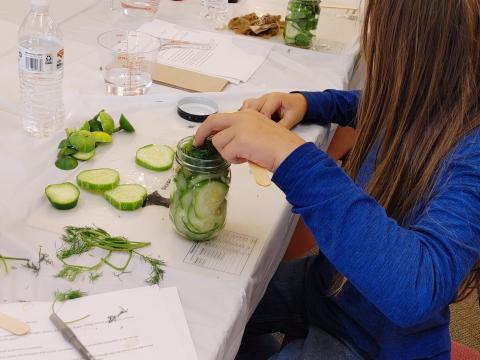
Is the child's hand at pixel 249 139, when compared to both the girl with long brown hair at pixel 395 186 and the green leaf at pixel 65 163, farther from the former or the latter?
the green leaf at pixel 65 163

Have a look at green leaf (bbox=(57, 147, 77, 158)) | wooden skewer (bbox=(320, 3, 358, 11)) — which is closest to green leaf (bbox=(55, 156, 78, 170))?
green leaf (bbox=(57, 147, 77, 158))

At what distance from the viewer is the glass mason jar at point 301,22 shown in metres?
1.66

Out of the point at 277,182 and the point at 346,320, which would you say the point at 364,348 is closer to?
the point at 346,320

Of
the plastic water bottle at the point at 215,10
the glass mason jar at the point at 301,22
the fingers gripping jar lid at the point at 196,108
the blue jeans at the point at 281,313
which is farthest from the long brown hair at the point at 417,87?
the plastic water bottle at the point at 215,10

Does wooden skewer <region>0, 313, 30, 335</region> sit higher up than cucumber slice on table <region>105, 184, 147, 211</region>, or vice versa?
cucumber slice on table <region>105, 184, 147, 211</region>

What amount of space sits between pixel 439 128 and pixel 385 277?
0.28 m

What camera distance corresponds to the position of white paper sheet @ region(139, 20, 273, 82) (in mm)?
1514

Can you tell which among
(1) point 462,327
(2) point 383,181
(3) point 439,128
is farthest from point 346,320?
(1) point 462,327

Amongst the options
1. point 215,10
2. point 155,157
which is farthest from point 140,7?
point 155,157

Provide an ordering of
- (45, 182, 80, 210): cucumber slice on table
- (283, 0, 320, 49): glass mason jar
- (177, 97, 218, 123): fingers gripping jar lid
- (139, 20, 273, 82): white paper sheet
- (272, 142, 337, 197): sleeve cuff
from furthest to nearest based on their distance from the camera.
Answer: (283, 0, 320, 49): glass mason jar < (139, 20, 273, 82): white paper sheet < (177, 97, 218, 123): fingers gripping jar lid < (45, 182, 80, 210): cucumber slice on table < (272, 142, 337, 197): sleeve cuff

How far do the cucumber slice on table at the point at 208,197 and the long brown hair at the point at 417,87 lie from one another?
0.26 m

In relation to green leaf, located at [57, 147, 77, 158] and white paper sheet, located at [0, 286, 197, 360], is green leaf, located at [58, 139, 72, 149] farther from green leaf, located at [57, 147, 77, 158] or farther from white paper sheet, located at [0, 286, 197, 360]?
white paper sheet, located at [0, 286, 197, 360]

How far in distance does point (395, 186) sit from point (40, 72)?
689 millimetres

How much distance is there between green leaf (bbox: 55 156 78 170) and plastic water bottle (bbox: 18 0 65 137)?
0.39ft
